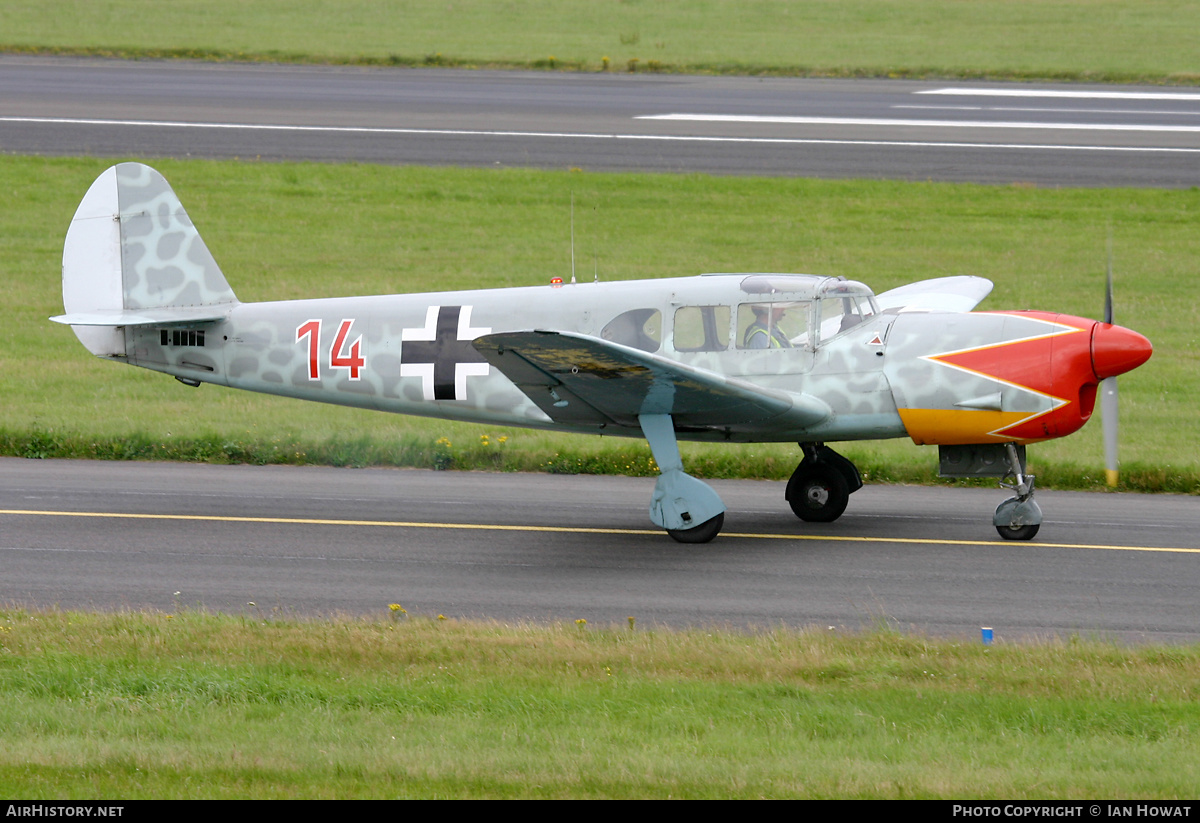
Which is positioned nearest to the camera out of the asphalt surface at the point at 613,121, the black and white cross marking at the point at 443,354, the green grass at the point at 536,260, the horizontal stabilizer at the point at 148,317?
the black and white cross marking at the point at 443,354

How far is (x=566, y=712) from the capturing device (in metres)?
8.08

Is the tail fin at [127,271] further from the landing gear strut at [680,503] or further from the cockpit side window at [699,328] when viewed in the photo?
the landing gear strut at [680,503]

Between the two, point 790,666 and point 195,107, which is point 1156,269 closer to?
point 790,666

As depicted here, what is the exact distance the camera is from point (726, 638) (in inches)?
378

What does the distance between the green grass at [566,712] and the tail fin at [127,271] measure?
16.0 ft

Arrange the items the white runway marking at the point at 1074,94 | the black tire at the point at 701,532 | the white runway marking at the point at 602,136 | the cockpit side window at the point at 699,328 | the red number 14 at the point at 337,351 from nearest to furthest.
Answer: the black tire at the point at 701,532 < the cockpit side window at the point at 699,328 < the red number 14 at the point at 337,351 < the white runway marking at the point at 602,136 < the white runway marking at the point at 1074,94

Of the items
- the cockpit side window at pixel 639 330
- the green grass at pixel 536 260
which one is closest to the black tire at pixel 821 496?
the cockpit side window at pixel 639 330

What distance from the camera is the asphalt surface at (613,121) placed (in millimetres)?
30328

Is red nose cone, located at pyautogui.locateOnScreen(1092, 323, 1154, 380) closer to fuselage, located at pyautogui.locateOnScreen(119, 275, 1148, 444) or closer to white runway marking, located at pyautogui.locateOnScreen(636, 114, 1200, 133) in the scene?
fuselage, located at pyautogui.locateOnScreen(119, 275, 1148, 444)

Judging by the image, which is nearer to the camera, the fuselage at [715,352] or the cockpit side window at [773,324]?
the fuselage at [715,352]

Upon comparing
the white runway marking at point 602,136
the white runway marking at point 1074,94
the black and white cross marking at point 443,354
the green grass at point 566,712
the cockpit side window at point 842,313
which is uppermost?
the white runway marking at point 1074,94

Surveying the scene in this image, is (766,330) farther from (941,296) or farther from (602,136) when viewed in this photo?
(602,136)

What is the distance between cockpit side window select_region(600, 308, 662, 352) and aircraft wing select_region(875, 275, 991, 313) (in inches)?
106

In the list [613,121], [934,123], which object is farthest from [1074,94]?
[613,121]
